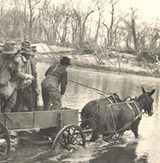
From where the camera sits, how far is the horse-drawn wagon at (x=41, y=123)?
26.3 ft

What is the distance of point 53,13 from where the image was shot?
75.8m

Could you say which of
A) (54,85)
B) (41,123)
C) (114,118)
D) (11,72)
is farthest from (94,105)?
(11,72)

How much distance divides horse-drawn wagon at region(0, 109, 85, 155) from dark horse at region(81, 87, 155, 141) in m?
0.73

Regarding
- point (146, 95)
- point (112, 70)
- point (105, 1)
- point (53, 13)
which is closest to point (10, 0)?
point (53, 13)

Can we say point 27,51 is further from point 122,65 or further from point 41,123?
point 122,65

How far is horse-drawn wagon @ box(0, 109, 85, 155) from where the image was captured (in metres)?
8.02

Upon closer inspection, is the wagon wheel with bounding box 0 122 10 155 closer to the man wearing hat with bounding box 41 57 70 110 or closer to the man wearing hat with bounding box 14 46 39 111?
the man wearing hat with bounding box 14 46 39 111

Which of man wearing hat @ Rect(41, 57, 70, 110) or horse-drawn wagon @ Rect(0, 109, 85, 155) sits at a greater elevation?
man wearing hat @ Rect(41, 57, 70, 110)

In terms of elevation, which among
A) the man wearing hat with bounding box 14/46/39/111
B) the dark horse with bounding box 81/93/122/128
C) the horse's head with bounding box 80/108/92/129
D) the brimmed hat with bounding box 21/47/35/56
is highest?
the brimmed hat with bounding box 21/47/35/56

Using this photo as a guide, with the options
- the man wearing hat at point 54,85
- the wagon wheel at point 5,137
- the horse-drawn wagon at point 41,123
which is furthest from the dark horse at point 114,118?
the wagon wheel at point 5,137

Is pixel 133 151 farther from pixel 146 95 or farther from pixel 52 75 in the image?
pixel 52 75

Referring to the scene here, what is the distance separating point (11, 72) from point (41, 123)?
1.31 metres

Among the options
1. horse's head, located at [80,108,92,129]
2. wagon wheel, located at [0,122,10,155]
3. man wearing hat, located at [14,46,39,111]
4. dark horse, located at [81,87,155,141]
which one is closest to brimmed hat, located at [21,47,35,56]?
man wearing hat, located at [14,46,39,111]

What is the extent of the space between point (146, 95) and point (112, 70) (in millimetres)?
35678
